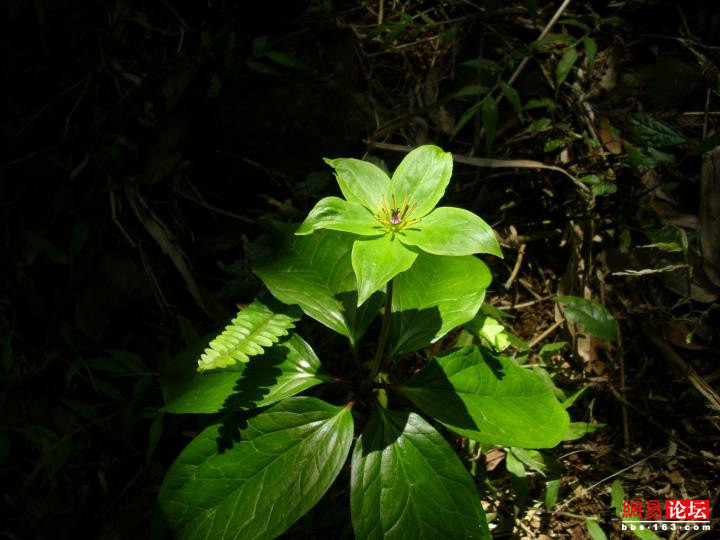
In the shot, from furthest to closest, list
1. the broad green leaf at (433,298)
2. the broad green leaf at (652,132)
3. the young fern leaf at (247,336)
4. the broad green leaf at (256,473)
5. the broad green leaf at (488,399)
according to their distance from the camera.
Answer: the broad green leaf at (652,132), the broad green leaf at (433,298), the broad green leaf at (488,399), the broad green leaf at (256,473), the young fern leaf at (247,336)

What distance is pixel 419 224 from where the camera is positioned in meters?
1.47

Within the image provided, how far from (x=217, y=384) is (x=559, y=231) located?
1910 millimetres

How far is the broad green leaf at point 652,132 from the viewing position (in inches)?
97.6

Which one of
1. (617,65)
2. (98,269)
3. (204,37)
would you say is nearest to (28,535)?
(98,269)

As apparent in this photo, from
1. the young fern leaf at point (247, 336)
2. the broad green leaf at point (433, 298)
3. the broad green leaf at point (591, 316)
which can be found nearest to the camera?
the young fern leaf at point (247, 336)

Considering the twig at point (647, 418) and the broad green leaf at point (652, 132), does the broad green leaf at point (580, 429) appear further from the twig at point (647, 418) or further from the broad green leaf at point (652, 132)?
the broad green leaf at point (652, 132)

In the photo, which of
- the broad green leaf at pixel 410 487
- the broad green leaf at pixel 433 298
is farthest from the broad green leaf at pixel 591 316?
the broad green leaf at pixel 410 487

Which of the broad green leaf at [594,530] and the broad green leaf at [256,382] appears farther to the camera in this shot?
the broad green leaf at [594,530]

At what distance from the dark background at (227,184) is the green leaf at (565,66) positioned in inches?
6.5

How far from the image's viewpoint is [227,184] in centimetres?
278

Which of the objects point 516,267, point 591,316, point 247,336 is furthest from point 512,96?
point 247,336

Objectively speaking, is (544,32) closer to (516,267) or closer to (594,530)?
(516,267)

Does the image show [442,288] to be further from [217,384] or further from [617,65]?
[617,65]

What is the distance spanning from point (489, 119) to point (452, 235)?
4.68 feet
